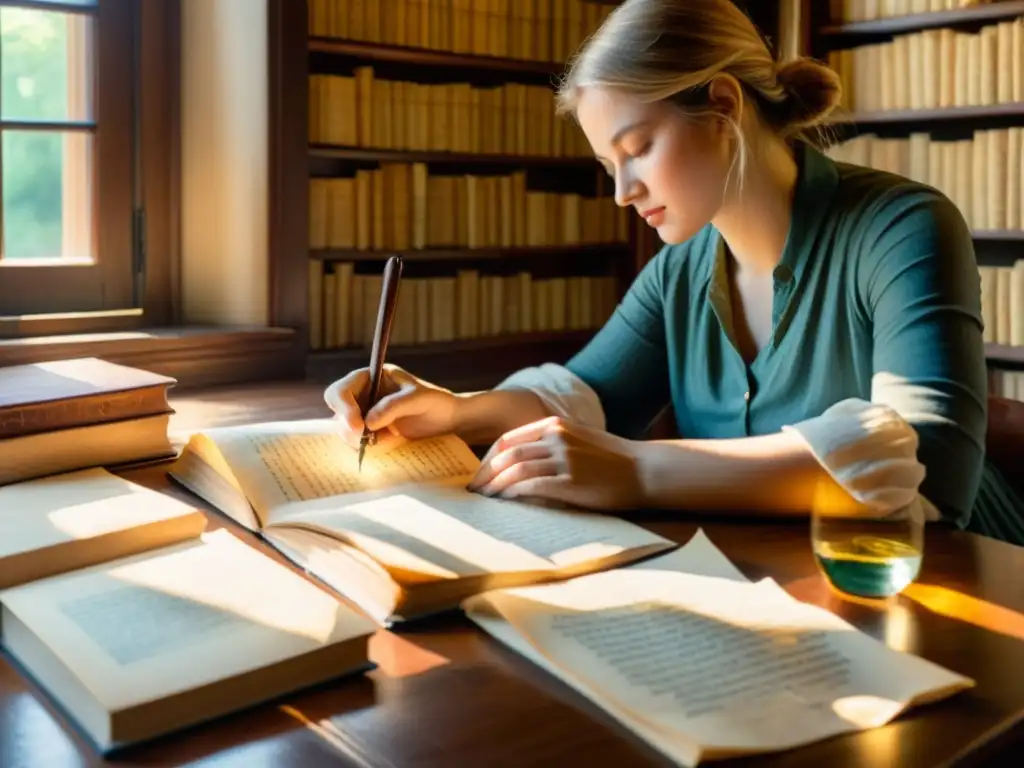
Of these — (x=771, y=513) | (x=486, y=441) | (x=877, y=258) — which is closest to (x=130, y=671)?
(x=771, y=513)

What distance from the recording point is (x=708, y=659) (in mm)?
745

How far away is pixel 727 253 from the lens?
1.59 meters

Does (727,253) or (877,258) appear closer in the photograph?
(877,258)

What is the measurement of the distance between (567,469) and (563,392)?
466 millimetres

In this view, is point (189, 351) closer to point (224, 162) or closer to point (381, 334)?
point (224, 162)

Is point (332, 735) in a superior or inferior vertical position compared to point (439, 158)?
inferior

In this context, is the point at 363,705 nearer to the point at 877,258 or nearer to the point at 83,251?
the point at 877,258

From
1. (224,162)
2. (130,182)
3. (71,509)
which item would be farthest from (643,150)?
(130,182)

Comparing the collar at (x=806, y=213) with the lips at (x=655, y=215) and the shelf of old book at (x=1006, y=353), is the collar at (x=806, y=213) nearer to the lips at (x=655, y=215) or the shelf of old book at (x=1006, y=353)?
the lips at (x=655, y=215)

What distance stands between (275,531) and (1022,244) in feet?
8.45

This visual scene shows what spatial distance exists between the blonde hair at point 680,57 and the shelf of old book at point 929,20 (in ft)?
5.38

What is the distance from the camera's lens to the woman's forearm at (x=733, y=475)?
1.09 m

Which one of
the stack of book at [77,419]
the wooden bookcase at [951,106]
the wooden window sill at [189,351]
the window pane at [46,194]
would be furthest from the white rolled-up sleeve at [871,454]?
the wooden bookcase at [951,106]

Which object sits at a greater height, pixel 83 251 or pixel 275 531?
pixel 83 251
